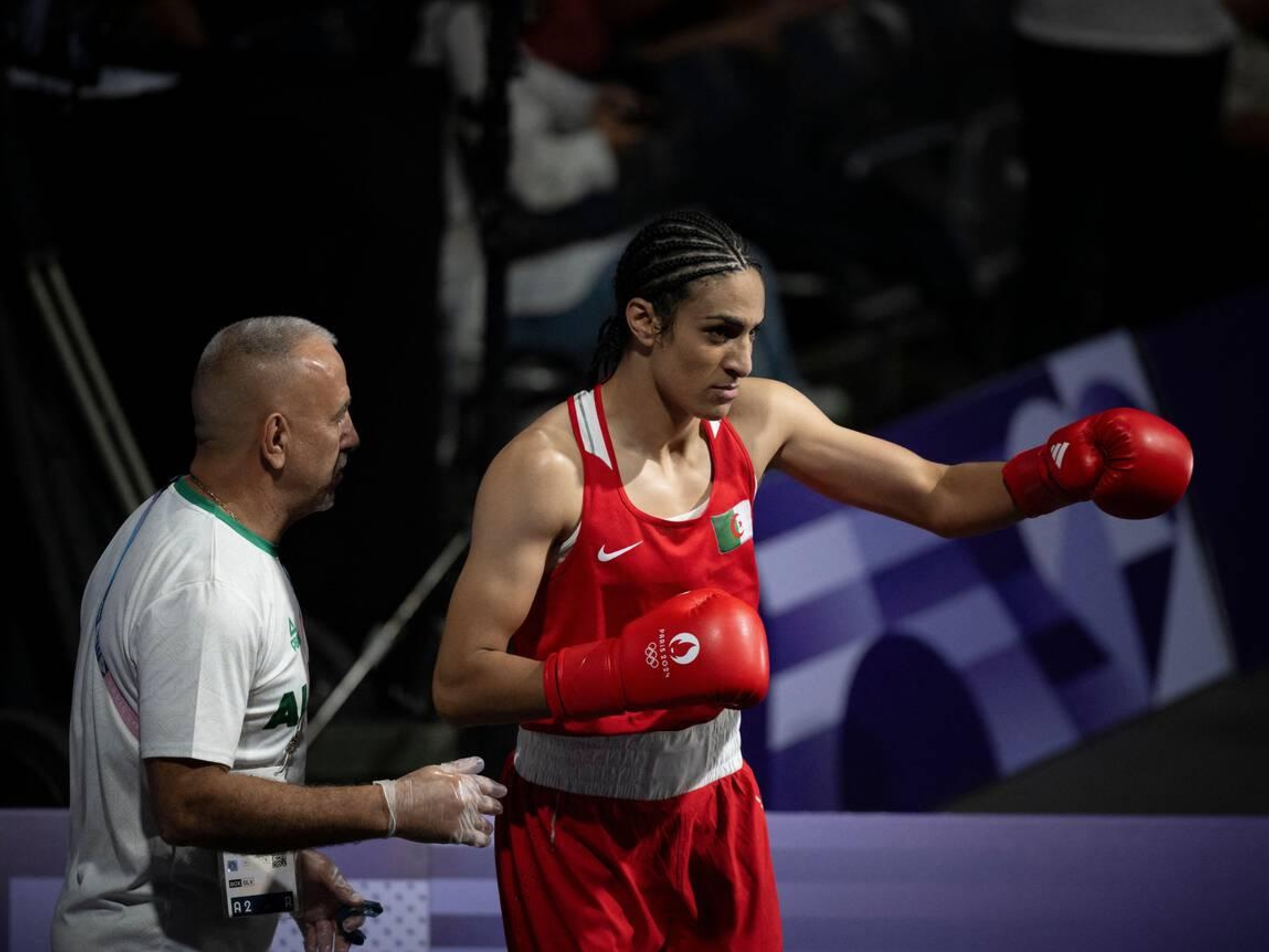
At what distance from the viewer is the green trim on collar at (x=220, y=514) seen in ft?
6.86

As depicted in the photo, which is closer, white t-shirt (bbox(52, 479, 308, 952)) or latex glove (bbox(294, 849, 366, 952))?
white t-shirt (bbox(52, 479, 308, 952))

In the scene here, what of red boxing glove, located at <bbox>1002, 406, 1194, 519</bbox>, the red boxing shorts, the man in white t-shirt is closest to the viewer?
the man in white t-shirt

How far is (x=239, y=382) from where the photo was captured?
2.10 metres

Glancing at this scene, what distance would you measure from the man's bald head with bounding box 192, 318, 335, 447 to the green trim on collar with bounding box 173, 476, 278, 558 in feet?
0.21

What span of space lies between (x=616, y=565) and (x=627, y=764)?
31cm

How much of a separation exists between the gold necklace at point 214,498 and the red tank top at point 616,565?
0.49m

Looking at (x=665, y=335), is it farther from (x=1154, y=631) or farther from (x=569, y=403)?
(x=1154, y=631)

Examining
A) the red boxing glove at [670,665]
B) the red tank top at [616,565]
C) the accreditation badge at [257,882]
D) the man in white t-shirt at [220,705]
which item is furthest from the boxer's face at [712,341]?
the accreditation badge at [257,882]

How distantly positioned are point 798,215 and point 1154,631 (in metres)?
2.12

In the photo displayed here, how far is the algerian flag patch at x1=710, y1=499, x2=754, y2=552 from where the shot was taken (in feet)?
7.97

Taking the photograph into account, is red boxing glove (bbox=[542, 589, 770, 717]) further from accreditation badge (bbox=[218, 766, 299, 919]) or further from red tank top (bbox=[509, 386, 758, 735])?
accreditation badge (bbox=[218, 766, 299, 919])

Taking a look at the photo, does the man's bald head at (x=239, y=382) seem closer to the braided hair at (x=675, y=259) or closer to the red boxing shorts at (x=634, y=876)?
the braided hair at (x=675, y=259)

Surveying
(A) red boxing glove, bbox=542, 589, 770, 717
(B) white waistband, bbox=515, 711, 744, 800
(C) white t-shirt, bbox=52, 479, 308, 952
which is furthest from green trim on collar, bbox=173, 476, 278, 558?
(B) white waistband, bbox=515, 711, 744, 800

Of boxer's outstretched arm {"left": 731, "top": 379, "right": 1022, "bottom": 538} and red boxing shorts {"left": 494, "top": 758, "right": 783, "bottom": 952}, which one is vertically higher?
boxer's outstretched arm {"left": 731, "top": 379, "right": 1022, "bottom": 538}
